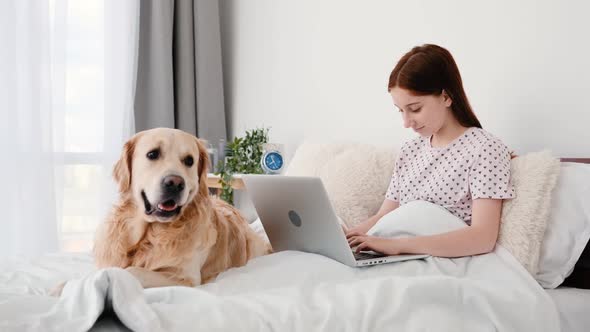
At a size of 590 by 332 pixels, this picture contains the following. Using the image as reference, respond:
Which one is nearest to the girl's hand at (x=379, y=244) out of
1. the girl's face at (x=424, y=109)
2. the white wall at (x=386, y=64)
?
the girl's face at (x=424, y=109)

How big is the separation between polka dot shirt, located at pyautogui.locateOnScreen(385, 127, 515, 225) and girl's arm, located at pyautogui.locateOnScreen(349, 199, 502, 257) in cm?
7

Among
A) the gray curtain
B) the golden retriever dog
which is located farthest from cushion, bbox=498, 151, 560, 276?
the gray curtain

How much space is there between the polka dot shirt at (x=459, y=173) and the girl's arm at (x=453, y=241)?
7cm

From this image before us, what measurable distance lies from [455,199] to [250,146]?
1674 millimetres

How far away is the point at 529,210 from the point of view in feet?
5.00

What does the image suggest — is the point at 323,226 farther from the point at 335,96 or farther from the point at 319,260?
the point at 335,96

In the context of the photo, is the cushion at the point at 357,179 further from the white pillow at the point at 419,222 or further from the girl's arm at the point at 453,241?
the girl's arm at the point at 453,241

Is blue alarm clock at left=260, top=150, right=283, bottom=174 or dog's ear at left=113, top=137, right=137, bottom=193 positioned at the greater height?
dog's ear at left=113, top=137, right=137, bottom=193

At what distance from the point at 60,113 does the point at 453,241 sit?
8.40 ft

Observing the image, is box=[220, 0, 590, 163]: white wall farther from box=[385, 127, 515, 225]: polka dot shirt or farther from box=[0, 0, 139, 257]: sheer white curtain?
box=[0, 0, 139, 257]: sheer white curtain

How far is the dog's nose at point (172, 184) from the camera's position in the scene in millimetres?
1429

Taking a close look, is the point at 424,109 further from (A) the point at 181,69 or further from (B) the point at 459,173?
(A) the point at 181,69

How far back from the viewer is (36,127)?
10.6 feet

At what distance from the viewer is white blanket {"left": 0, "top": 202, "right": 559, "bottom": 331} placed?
98 centimetres
